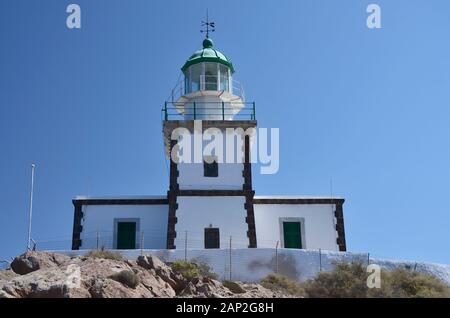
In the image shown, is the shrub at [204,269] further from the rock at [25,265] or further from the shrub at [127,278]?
the rock at [25,265]

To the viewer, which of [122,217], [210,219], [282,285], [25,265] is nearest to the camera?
[25,265]

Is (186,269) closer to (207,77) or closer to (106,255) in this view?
(106,255)

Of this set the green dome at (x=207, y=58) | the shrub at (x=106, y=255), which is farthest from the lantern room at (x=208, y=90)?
the shrub at (x=106, y=255)

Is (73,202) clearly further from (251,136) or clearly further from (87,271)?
(87,271)

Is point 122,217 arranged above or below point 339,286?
above

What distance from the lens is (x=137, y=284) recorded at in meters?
15.3

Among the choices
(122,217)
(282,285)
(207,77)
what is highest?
(207,77)

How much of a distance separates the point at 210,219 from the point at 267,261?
3.51 meters

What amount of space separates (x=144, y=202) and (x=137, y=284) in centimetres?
981

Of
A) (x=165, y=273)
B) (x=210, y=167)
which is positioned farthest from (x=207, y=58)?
(x=165, y=273)

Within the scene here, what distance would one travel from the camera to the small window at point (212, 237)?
78.0ft

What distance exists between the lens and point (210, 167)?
24969 millimetres
